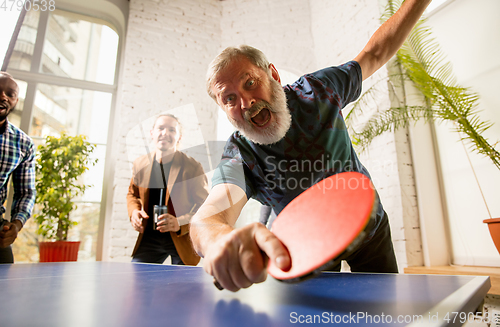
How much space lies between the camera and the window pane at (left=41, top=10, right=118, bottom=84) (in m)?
4.12

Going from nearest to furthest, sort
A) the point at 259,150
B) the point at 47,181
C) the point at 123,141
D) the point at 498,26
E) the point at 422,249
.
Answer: the point at 259,150 → the point at 498,26 → the point at 422,249 → the point at 47,181 → the point at 123,141

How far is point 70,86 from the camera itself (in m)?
4.08

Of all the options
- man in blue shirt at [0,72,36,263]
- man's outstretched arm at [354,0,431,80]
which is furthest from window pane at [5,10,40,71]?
man's outstretched arm at [354,0,431,80]

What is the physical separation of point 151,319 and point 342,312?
25cm

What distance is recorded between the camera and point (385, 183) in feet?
8.76

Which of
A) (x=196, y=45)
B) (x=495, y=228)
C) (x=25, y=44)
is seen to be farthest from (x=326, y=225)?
(x=25, y=44)

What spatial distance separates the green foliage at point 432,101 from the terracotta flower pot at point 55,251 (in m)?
3.09

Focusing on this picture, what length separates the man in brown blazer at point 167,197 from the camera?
2.21 m

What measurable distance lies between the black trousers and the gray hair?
Result: 843mm

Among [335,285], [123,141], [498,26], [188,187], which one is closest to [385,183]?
[498,26]

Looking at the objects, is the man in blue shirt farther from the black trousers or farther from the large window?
the black trousers

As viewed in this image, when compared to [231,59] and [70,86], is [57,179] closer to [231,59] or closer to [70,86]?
[70,86]

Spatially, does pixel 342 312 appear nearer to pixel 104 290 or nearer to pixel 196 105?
pixel 104 290

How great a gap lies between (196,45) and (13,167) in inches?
121
